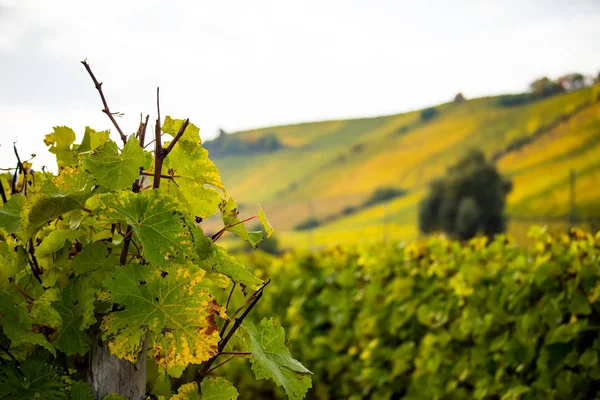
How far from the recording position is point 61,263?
1.24m

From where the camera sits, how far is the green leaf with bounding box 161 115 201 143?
123 centimetres

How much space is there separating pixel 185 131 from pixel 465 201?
153 ft

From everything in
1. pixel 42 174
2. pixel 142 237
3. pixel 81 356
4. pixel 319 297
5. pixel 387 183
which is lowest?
pixel 387 183

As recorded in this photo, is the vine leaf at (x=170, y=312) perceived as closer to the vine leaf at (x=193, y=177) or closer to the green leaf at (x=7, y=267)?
the vine leaf at (x=193, y=177)

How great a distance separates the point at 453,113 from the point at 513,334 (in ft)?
232

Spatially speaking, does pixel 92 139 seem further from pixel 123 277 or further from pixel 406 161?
pixel 406 161

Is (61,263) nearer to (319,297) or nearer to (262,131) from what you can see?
(319,297)

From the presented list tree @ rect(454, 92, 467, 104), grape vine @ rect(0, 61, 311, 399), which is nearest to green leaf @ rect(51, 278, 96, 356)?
grape vine @ rect(0, 61, 311, 399)

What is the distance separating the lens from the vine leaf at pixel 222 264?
1.19 meters

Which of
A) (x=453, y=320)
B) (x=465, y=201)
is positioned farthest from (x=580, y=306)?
(x=465, y=201)

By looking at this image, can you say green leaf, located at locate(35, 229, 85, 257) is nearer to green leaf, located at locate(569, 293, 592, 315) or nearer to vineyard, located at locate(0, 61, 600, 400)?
vineyard, located at locate(0, 61, 600, 400)

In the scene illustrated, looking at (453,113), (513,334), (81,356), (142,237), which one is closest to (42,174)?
(81,356)

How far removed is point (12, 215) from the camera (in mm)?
1218

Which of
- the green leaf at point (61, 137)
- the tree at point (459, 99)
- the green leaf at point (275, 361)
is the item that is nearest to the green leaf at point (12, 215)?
the green leaf at point (61, 137)
